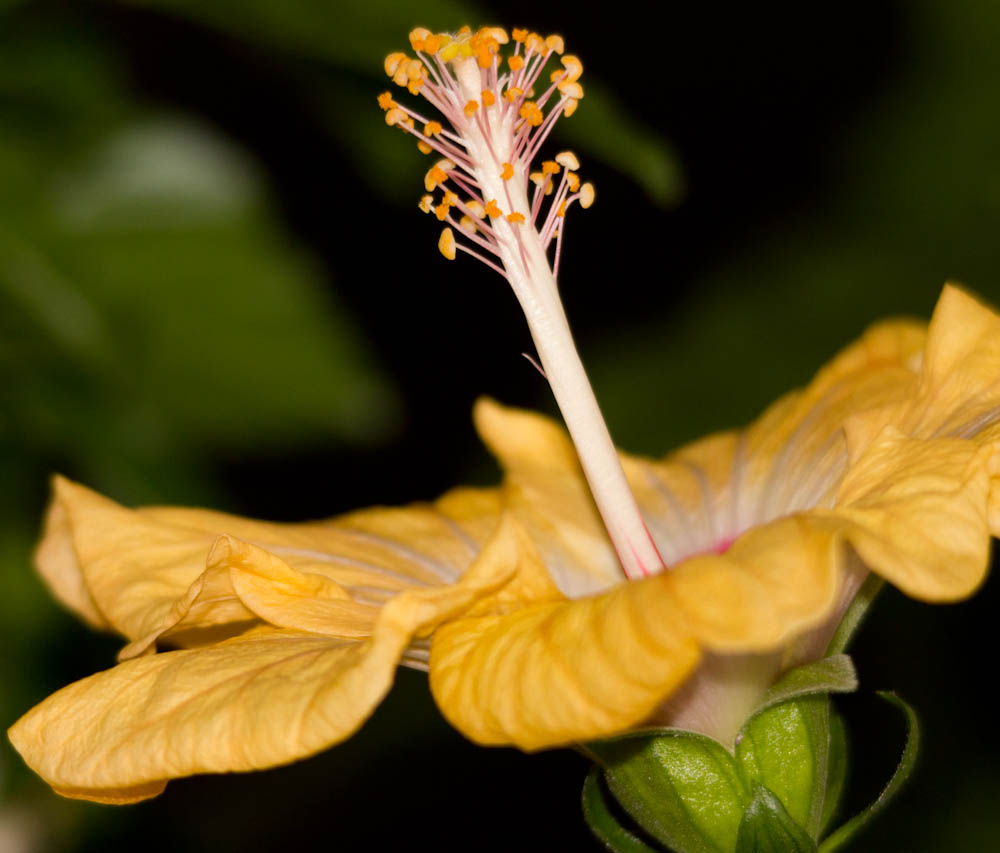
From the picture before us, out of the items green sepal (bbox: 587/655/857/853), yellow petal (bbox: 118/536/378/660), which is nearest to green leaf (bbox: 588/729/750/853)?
green sepal (bbox: 587/655/857/853)

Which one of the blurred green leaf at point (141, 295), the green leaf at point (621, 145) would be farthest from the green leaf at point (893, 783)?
the blurred green leaf at point (141, 295)

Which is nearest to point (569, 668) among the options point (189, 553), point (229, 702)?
point (229, 702)

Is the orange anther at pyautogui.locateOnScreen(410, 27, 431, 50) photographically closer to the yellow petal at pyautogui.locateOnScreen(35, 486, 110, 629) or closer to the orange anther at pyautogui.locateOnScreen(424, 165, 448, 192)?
the orange anther at pyautogui.locateOnScreen(424, 165, 448, 192)

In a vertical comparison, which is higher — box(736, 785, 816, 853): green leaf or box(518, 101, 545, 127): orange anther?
box(518, 101, 545, 127): orange anther

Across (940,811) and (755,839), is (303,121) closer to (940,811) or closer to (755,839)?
(755,839)

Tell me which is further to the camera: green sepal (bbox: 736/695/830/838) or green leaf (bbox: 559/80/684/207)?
green leaf (bbox: 559/80/684/207)

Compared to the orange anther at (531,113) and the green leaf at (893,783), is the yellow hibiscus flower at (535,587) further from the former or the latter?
the orange anther at (531,113)

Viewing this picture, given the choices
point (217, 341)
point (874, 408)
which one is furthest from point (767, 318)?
point (874, 408)
